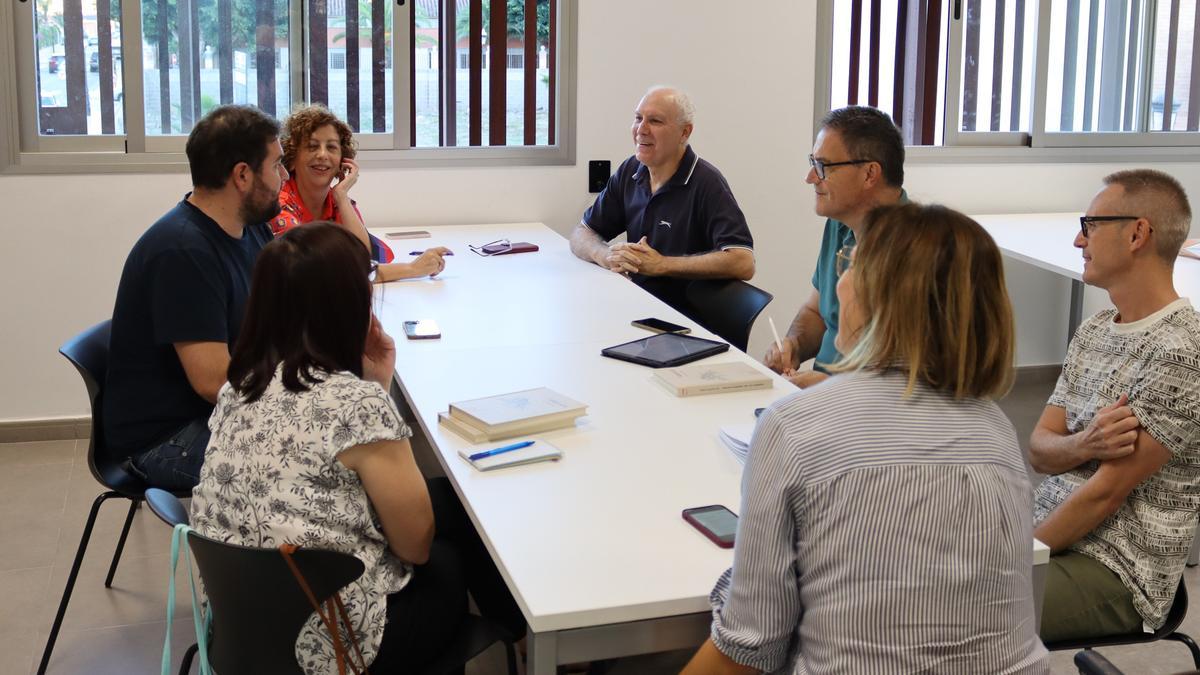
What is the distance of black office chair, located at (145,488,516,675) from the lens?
5.61ft

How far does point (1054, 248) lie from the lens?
4.57 m

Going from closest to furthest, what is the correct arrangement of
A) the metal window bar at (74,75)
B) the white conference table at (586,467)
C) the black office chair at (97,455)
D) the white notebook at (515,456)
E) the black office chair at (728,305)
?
the white conference table at (586,467)
the white notebook at (515,456)
the black office chair at (97,455)
the black office chair at (728,305)
the metal window bar at (74,75)

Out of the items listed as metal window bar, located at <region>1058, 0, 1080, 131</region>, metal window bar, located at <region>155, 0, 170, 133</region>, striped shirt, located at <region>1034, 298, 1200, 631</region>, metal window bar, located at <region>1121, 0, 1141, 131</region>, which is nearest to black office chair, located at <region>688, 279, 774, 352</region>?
striped shirt, located at <region>1034, 298, 1200, 631</region>

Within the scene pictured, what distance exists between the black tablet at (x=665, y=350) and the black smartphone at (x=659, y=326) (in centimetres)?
10

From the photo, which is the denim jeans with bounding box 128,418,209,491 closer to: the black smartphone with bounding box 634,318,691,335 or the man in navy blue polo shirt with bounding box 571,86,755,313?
the black smartphone with bounding box 634,318,691,335

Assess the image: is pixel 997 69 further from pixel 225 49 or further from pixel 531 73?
pixel 225 49

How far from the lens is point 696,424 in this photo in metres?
2.40

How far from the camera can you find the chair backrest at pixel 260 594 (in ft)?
5.61

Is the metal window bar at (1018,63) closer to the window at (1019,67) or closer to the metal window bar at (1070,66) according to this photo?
the window at (1019,67)

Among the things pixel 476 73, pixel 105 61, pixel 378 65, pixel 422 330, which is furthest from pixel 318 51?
pixel 422 330

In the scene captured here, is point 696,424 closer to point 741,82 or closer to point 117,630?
point 117,630

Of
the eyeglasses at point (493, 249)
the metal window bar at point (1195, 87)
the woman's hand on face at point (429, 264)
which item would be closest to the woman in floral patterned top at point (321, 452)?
the woman's hand on face at point (429, 264)

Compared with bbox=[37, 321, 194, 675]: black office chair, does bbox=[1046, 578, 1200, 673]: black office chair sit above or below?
below

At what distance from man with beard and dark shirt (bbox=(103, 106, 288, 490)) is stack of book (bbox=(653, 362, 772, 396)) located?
0.98m
